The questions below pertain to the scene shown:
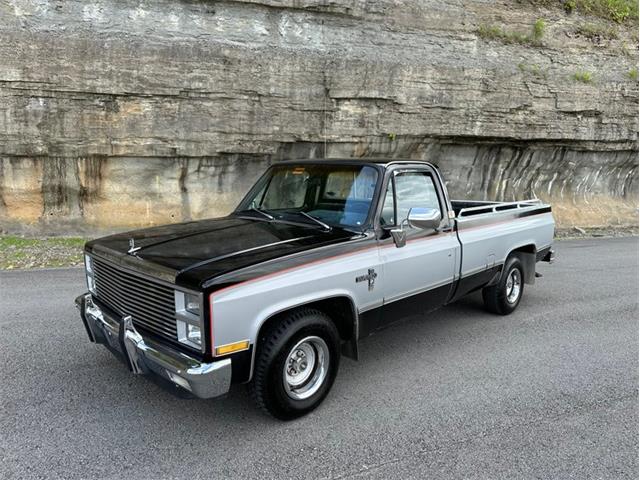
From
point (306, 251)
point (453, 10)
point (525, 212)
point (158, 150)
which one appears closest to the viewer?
point (306, 251)

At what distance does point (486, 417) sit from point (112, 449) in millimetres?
2538

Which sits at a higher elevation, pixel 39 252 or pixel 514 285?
pixel 514 285

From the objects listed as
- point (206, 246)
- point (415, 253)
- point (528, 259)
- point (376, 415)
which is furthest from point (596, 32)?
point (206, 246)

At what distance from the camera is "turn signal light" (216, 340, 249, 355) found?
9.05 ft

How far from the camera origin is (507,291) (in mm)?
5609

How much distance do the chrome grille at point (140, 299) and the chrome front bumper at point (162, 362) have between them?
88mm

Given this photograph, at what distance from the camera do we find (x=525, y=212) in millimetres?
5742

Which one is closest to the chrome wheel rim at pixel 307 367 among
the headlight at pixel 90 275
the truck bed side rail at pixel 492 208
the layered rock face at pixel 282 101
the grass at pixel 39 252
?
the headlight at pixel 90 275

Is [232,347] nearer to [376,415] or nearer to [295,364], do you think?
[295,364]

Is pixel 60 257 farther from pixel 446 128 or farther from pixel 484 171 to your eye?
pixel 484 171

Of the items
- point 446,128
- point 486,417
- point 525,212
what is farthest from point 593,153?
point 486,417

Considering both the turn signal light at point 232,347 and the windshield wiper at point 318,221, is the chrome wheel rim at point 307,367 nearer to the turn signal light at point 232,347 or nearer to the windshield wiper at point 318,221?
the turn signal light at point 232,347

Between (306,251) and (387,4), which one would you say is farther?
(387,4)

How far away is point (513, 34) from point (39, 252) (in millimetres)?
14708
